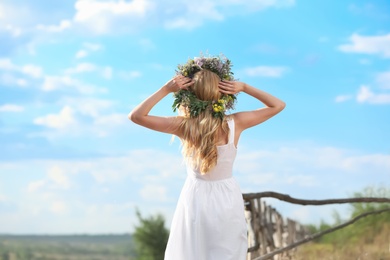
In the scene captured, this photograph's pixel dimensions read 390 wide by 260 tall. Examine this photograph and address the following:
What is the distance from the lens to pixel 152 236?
17.5 m

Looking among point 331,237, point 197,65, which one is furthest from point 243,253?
point 331,237

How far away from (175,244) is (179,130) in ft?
2.08

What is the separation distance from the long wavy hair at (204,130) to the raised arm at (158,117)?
49 mm

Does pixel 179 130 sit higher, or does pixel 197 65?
pixel 197 65

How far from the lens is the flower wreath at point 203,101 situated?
3.56m

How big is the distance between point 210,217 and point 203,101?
63 centimetres

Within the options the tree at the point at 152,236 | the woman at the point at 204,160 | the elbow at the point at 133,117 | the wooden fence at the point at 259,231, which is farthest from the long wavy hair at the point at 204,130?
the tree at the point at 152,236

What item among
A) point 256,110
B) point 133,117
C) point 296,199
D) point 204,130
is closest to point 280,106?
point 256,110

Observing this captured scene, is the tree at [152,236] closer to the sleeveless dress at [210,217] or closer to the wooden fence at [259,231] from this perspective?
the wooden fence at [259,231]

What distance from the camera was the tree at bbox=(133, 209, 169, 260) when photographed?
17406 millimetres

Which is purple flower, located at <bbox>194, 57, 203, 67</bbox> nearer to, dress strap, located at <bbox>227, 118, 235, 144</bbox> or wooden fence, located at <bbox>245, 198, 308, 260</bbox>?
dress strap, located at <bbox>227, 118, 235, 144</bbox>

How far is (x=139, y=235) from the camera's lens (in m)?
17.6

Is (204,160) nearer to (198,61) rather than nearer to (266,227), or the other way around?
(198,61)

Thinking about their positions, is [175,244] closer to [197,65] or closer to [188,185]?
[188,185]
